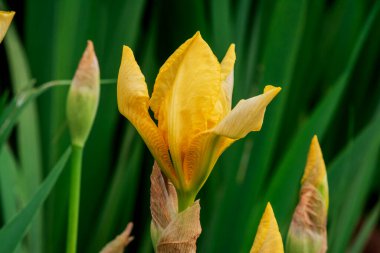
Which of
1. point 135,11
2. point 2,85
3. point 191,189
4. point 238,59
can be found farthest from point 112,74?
point 191,189

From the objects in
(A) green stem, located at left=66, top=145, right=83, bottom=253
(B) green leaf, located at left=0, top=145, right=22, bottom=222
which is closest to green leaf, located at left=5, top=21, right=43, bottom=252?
(B) green leaf, located at left=0, top=145, right=22, bottom=222

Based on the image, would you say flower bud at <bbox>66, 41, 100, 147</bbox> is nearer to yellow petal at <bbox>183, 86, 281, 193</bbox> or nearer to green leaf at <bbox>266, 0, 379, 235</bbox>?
yellow petal at <bbox>183, 86, 281, 193</bbox>

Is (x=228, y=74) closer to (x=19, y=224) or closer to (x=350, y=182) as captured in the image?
(x=19, y=224)

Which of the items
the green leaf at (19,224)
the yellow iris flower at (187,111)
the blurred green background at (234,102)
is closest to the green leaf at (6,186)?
the blurred green background at (234,102)

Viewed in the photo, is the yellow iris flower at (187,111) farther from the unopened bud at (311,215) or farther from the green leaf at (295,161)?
the green leaf at (295,161)

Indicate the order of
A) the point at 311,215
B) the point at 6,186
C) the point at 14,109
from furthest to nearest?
the point at 6,186 < the point at 14,109 < the point at 311,215

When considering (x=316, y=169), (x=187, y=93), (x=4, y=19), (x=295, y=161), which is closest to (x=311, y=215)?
(x=316, y=169)

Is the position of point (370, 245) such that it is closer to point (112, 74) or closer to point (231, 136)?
point (112, 74)
